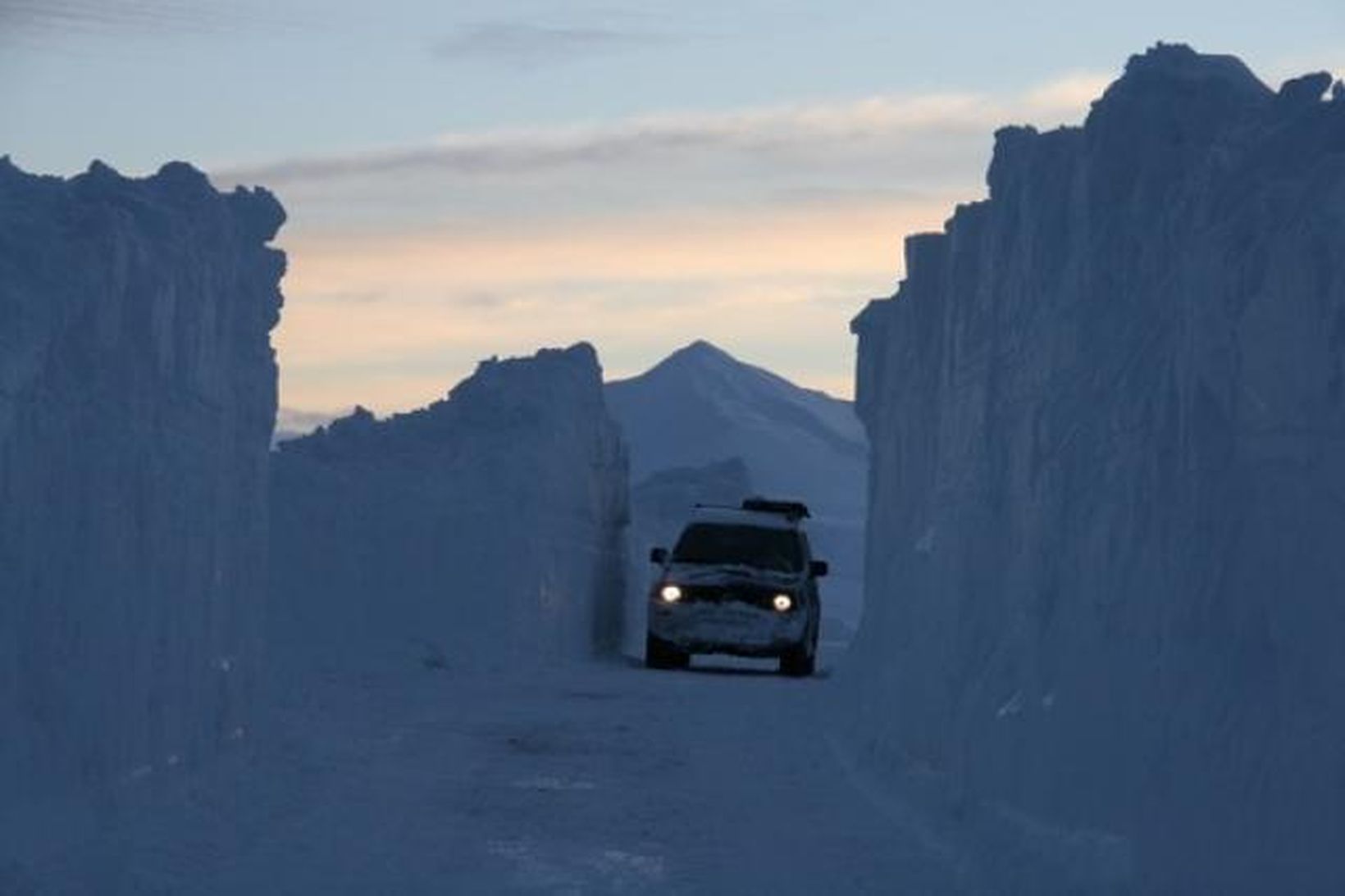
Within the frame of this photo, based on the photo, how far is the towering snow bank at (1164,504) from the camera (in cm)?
973

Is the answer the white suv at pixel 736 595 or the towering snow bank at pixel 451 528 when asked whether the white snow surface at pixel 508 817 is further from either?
the towering snow bank at pixel 451 528

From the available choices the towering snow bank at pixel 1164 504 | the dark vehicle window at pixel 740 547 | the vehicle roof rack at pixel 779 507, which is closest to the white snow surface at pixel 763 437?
the vehicle roof rack at pixel 779 507

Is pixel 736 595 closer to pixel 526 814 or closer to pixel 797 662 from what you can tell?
pixel 797 662

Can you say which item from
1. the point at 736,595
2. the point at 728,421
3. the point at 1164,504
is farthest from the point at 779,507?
the point at 728,421

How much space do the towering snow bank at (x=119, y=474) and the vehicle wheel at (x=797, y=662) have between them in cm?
1392

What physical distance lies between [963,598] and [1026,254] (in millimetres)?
2302

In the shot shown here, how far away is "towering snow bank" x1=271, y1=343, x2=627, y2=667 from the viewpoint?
3522 centimetres

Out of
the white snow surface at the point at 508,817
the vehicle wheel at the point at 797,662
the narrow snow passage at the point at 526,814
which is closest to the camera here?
the white snow surface at the point at 508,817

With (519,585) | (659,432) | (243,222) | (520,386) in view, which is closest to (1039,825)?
(243,222)

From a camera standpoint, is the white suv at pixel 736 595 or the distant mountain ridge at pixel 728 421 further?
the distant mountain ridge at pixel 728 421

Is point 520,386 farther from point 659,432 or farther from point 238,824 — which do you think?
point 659,432

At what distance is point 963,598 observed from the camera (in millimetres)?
19172

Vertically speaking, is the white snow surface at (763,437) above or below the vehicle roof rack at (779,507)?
above

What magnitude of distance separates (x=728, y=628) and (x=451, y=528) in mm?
7118
